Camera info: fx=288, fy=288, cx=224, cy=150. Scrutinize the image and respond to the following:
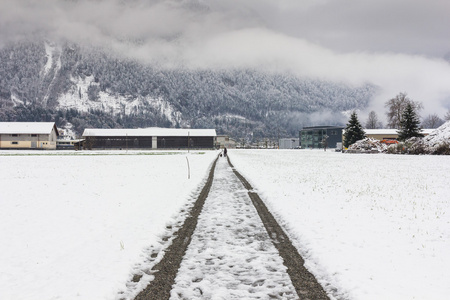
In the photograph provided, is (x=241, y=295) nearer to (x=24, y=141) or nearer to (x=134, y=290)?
(x=134, y=290)

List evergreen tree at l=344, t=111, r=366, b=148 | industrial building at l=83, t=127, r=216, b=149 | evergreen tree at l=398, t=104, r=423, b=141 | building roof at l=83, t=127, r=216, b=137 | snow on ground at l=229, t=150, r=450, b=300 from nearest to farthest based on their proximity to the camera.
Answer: snow on ground at l=229, t=150, r=450, b=300, evergreen tree at l=398, t=104, r=423, b=141, evergreen tree at l=344, t=111, r=366, b=148, industrial building at l=83, t=127, r=216, b=149, building roof at l=83, t=127, r=216, b=137

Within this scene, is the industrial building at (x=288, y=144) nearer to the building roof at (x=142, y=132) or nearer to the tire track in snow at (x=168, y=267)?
the building roof at (x=142, y=132)

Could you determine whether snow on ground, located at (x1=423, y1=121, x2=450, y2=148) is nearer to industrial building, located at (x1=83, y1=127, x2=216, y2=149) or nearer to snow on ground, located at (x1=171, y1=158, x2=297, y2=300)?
snow on ground, located at (x1=171, y1=158, x2=297, y2=300)

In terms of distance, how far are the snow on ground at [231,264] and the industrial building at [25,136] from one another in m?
113

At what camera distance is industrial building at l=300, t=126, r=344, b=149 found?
149750 mm

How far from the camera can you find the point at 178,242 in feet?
21.5

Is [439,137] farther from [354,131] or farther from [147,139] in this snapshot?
[147,139]

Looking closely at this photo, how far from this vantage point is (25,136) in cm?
10056

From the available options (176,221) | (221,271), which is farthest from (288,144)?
(221,271)

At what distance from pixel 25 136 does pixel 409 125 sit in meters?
116

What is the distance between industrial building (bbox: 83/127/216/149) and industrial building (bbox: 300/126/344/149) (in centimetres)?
6731

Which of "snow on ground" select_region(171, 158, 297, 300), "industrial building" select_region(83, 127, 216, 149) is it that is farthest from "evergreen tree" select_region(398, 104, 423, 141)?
"industrial building" select_region(83, 127, 216, 149)

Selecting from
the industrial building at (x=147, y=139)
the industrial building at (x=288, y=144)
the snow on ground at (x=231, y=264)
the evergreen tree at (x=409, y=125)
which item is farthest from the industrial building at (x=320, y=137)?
the snow on ground at (x=231, y=264)

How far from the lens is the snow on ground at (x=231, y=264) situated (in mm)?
4312
